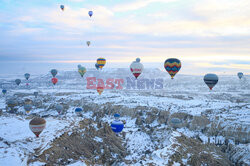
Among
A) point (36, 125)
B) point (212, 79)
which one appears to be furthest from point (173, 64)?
point (36, 125)

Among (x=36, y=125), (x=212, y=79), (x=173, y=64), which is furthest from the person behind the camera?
(x=173, y=64)

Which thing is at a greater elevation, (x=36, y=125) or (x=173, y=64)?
(x=173, y=64)

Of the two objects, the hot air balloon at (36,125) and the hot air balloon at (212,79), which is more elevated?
the hot air balloon at (212,79)

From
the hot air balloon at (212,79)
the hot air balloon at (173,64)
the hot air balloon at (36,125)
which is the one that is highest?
the hot air balloon at (173,64)

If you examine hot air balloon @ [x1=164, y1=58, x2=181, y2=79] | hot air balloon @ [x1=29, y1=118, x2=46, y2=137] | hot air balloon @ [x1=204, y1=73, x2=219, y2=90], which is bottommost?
hot air balloon @ [x1=29, y1=118, x2=46, y2=137]

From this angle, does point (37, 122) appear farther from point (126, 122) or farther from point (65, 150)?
point (126, 122)

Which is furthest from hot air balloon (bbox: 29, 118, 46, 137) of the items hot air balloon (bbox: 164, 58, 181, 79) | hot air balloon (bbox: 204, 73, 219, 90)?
hot air balloon (bbox: 204, 73, 219, 90)

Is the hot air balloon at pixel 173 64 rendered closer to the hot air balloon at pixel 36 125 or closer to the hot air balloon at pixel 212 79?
the hot air balloon at pixel 212 79

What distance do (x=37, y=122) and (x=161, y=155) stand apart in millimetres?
16961

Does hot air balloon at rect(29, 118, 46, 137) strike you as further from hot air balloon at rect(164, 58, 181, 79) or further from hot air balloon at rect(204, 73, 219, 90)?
hot air balloon at rect(204, 73, 219, 90)

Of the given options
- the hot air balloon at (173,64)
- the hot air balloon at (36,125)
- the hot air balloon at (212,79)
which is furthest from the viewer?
the hot air balloon at (173,64)

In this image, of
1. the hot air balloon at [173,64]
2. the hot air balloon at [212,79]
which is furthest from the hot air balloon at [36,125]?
the hot air balloon at [212,79]

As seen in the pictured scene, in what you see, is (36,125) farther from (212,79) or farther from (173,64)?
(212,79)

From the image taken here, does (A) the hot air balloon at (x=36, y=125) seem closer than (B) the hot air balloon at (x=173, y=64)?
Yes
